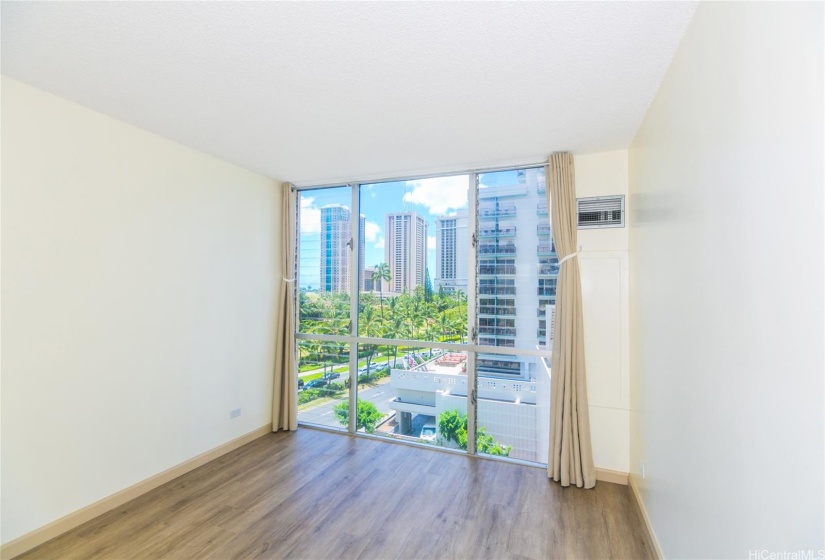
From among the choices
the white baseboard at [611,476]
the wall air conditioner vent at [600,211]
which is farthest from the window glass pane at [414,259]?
the white baseboard at [611,476]

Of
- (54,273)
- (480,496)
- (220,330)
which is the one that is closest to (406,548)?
(480,496)

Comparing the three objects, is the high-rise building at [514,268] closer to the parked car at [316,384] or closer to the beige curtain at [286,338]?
the parked car at [316,384]

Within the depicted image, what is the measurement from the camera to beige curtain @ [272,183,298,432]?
399 centimetres

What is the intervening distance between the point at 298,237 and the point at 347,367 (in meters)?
1.60

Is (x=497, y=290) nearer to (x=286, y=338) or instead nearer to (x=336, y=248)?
(x=336, y=248)

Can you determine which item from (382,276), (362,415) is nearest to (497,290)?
(382,276)

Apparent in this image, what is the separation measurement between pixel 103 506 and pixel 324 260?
8.74 feet

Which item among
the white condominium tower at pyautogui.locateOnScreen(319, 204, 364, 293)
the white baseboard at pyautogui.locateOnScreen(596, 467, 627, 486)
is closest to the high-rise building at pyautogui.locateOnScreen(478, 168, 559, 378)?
the white baseboard at pyautogui.locateOnScreen(596, 467, 627, 486)

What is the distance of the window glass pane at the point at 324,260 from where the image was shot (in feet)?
13.3

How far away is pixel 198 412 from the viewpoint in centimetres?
318

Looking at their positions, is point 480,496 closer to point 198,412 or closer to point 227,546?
point 227,546

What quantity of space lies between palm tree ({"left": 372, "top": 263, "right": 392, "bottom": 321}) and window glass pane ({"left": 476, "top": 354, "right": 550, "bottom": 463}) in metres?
1.22
